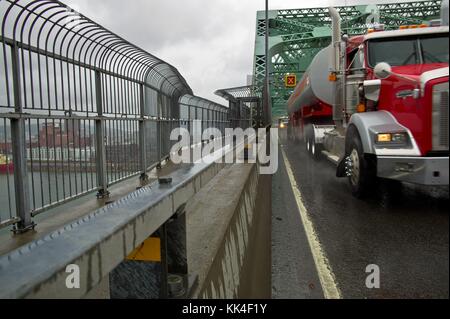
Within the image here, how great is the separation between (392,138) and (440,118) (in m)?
0.23

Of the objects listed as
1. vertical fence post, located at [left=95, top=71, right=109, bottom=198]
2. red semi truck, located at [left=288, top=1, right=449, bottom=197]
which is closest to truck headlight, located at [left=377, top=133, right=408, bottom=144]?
red semi truck, located at [left=288, top=1, right=449, bottom=197]

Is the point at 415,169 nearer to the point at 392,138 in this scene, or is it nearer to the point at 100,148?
the point at 392,138

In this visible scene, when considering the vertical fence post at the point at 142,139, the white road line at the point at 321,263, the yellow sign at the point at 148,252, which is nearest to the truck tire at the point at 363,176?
the yellow sign at the point at 148,252

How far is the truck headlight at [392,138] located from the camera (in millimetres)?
979

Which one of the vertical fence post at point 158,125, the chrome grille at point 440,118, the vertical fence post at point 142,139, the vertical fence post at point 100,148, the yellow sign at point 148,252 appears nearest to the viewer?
the chrome grille at point 440,118

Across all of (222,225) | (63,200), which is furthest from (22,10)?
(222,225)

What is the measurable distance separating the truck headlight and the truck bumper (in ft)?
0.17

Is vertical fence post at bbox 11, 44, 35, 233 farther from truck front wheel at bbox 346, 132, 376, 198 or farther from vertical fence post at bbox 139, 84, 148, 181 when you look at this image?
vertical fence post at bbox 139, 84, 148, 181

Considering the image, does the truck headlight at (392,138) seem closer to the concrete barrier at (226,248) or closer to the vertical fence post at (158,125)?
the concrete barrier at (226,248)

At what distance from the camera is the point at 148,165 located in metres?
9.52

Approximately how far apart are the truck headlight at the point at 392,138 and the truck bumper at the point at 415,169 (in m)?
0.05

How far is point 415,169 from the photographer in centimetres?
89

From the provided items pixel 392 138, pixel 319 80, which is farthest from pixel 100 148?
pixel 392 138
